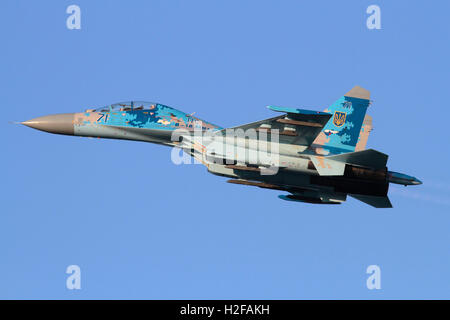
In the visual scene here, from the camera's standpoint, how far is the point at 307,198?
24969 millimetres

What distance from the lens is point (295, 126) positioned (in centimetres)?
2292

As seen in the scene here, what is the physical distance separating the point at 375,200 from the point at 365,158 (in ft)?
8.02

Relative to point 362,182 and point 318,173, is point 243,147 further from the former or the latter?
point 362,182

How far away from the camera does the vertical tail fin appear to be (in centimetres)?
2467

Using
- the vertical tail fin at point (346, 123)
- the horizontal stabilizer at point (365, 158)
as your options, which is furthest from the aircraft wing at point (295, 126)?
the vertical tail fin at point (346, 123)

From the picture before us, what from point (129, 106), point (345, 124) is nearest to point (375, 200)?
point (345, 124)

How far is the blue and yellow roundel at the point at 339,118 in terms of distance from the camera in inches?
982

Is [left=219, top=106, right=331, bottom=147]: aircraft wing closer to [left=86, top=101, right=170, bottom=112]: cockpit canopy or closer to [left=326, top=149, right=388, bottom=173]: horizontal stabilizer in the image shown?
[left=326, top=149, right=388, bottom=173]: horizontal stabilizer

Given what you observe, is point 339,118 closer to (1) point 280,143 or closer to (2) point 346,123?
(2) point 346,123

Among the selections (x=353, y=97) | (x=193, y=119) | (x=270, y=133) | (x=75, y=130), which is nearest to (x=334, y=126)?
(x=353, y=97)

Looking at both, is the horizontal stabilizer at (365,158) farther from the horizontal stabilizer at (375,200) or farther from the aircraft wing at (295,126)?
the horizontal stabilizer at (375,200)

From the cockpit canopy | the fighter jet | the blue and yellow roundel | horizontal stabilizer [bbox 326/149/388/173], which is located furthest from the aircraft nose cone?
the blue and yellow roundel

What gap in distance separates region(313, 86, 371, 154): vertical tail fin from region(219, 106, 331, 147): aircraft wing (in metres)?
1.44

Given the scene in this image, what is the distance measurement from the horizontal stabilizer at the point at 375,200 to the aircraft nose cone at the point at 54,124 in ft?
34.0
